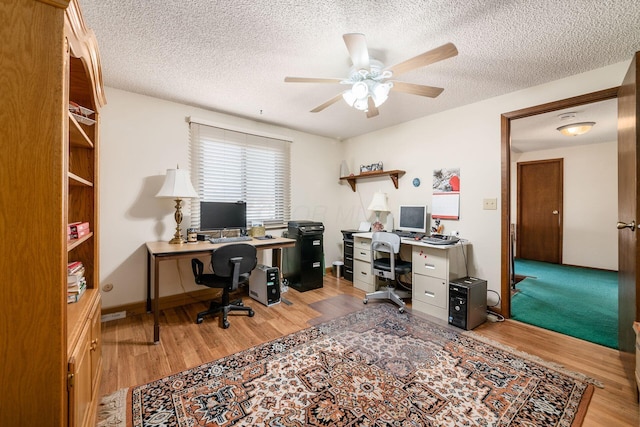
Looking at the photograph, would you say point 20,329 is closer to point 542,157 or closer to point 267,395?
point 267,395

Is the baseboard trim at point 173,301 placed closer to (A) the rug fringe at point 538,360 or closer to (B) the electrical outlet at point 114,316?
(B) the electrical outlet at point 114,316

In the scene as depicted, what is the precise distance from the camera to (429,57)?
1551 millimetres

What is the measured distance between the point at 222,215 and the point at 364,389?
2.25m

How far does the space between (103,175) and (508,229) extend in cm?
415

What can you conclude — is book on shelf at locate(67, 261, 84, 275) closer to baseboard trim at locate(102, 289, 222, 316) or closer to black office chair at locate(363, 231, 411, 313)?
baseboard trim at locate(102, 289, 222, 316)

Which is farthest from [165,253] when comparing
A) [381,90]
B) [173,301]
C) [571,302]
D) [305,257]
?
[571,302]

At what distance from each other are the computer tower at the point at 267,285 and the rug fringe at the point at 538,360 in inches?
76.1

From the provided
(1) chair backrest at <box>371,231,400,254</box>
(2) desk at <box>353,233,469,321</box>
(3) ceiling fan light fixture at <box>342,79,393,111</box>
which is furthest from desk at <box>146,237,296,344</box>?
(3) ceiling fan light fixture at <box>342,79,393,111</box>

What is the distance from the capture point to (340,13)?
5.14ft

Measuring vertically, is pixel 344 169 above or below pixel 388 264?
above

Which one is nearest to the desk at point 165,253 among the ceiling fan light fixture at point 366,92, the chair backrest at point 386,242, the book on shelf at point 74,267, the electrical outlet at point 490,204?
the book on shelf at point 74,267

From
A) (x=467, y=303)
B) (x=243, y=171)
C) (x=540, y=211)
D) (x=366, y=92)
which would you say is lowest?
(x=467, y=303)

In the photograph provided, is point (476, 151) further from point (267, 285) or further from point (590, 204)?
point (590, 204)

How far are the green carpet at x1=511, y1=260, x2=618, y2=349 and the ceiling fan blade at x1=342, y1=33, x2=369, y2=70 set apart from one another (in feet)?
9.40
